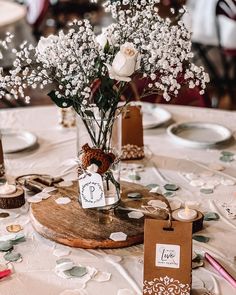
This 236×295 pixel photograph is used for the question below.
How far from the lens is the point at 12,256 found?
4.41 ft

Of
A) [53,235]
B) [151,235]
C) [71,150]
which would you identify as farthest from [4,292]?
[71,150]

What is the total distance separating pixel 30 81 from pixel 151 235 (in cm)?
44

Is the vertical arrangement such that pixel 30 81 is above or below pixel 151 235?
above

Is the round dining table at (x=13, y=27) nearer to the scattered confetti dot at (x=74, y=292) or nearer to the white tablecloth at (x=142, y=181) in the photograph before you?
the white tablecloth at (x=142, y=181)

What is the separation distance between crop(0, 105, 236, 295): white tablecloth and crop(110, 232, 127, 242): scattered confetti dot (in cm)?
3

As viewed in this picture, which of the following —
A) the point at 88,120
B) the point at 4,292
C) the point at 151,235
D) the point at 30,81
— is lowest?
the point at 4,292

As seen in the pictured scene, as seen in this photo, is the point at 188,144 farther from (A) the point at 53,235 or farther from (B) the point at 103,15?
(B) the point at 103,15

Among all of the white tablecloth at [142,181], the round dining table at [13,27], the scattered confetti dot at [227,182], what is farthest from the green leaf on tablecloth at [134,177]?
the round dining table at [13,27]

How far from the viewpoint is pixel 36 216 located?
57.7 inches

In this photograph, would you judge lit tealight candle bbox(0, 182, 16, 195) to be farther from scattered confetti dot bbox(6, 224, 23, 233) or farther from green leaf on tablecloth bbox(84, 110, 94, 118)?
green leaf on tablecloth bbox(84, 110, 94, 118)

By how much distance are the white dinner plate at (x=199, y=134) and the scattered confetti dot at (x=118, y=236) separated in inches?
25.1

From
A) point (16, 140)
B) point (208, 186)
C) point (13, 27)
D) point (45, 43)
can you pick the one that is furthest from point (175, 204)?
point (13, 27)

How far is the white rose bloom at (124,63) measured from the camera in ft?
4.21

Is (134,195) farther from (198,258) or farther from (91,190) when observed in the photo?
(198,258)
